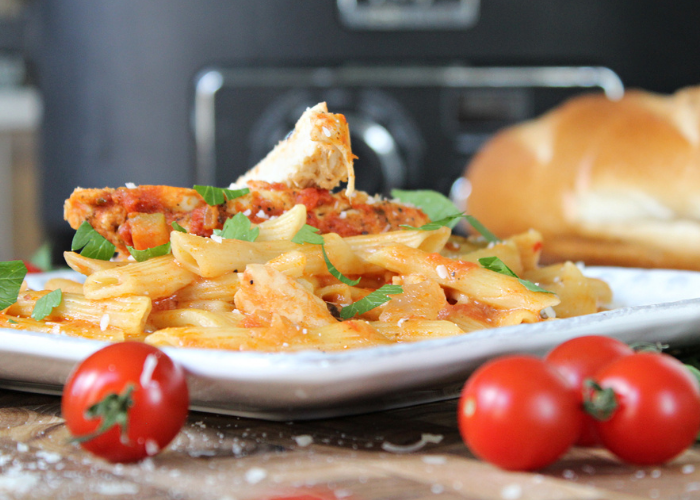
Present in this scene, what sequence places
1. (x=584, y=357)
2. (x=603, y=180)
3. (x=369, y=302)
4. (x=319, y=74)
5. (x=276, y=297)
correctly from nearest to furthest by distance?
(x=584, y=357), (x=276, y=297), (x=369, y=302), (x=603, y=180), (x=319, y=74)

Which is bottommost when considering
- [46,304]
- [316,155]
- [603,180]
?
[603,180]

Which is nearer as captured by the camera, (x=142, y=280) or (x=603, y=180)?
(x=142, y=280)

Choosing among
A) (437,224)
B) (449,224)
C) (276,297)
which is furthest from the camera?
(449,224)

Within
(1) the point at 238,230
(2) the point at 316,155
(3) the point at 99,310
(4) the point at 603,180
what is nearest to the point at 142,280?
(3) the point at 99,310

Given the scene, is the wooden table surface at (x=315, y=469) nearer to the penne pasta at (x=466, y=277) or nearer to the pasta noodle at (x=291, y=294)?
the pasta noodle at (x=291, y=294)

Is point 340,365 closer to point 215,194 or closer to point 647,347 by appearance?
point 647,347

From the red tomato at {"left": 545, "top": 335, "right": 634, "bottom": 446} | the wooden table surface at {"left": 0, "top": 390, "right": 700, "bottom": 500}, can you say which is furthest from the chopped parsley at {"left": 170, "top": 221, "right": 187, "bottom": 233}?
the red tomato at {"left": 545, "top": 335, "right": 634, "bottom": 446}

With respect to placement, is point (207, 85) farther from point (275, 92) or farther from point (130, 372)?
point (130, 372)
